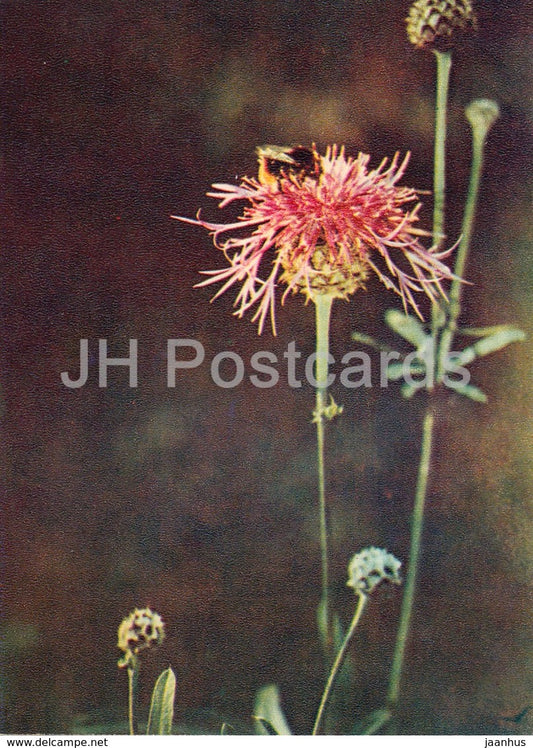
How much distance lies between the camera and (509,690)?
133cm

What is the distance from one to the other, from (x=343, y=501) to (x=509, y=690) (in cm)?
46

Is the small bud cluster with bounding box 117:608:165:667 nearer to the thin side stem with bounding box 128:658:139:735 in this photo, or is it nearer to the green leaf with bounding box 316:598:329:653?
the thin side stem with bounding box 128:658:139:735

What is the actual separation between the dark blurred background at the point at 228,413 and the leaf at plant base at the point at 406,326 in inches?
1.0

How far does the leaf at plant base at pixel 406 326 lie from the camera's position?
1.33 meters

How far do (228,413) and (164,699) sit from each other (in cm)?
54

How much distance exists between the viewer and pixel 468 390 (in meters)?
1.33

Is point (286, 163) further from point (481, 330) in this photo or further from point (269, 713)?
point (269, 713)

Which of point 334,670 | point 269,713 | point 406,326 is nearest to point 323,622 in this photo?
point 334,670

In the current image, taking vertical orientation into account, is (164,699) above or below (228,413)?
below

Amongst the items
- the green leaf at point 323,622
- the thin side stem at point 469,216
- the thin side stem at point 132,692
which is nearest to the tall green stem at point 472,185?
the thin side stem at point 469,216

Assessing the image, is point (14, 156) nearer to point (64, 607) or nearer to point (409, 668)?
point (64, 607)

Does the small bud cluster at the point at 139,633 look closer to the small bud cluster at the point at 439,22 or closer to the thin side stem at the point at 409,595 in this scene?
the thin side stem at the point at 409,595

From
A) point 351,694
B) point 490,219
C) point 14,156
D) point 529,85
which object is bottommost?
point 351,694

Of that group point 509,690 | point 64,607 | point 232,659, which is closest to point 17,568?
point 64,607
